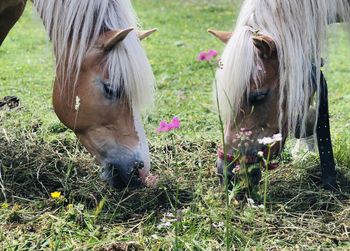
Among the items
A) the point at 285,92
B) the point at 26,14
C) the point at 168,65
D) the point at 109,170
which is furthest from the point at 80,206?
the point at 26,14

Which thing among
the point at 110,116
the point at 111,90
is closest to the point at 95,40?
the point at 111,90

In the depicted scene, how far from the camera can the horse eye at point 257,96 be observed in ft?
10.4

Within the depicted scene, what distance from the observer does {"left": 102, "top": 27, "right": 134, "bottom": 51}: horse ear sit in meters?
A: 3.00

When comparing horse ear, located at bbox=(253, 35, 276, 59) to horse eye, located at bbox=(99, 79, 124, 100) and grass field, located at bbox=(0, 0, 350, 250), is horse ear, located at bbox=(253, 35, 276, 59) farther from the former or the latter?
horse eye, located at bbox=(99, 79, 124, 100)

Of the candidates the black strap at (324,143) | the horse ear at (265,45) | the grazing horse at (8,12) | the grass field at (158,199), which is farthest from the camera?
the grazing horse at (8,12)

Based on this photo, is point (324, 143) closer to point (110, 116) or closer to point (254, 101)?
point (254, 101)

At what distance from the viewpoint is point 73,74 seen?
3168mm

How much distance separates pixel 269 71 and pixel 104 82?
2.81 feet

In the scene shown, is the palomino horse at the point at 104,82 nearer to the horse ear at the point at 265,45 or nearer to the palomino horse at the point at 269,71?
the palomino horse at the point at 269,71

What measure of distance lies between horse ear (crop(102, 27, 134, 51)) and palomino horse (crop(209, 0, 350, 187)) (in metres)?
0.54

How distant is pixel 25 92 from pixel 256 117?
9.99 ft

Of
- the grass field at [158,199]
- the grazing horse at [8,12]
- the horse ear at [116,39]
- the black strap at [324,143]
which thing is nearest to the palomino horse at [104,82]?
the horse ear at [116,39]

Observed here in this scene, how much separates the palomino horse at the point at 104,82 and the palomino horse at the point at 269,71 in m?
0.44

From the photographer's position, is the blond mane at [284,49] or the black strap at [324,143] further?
the black strap at [324,143]
